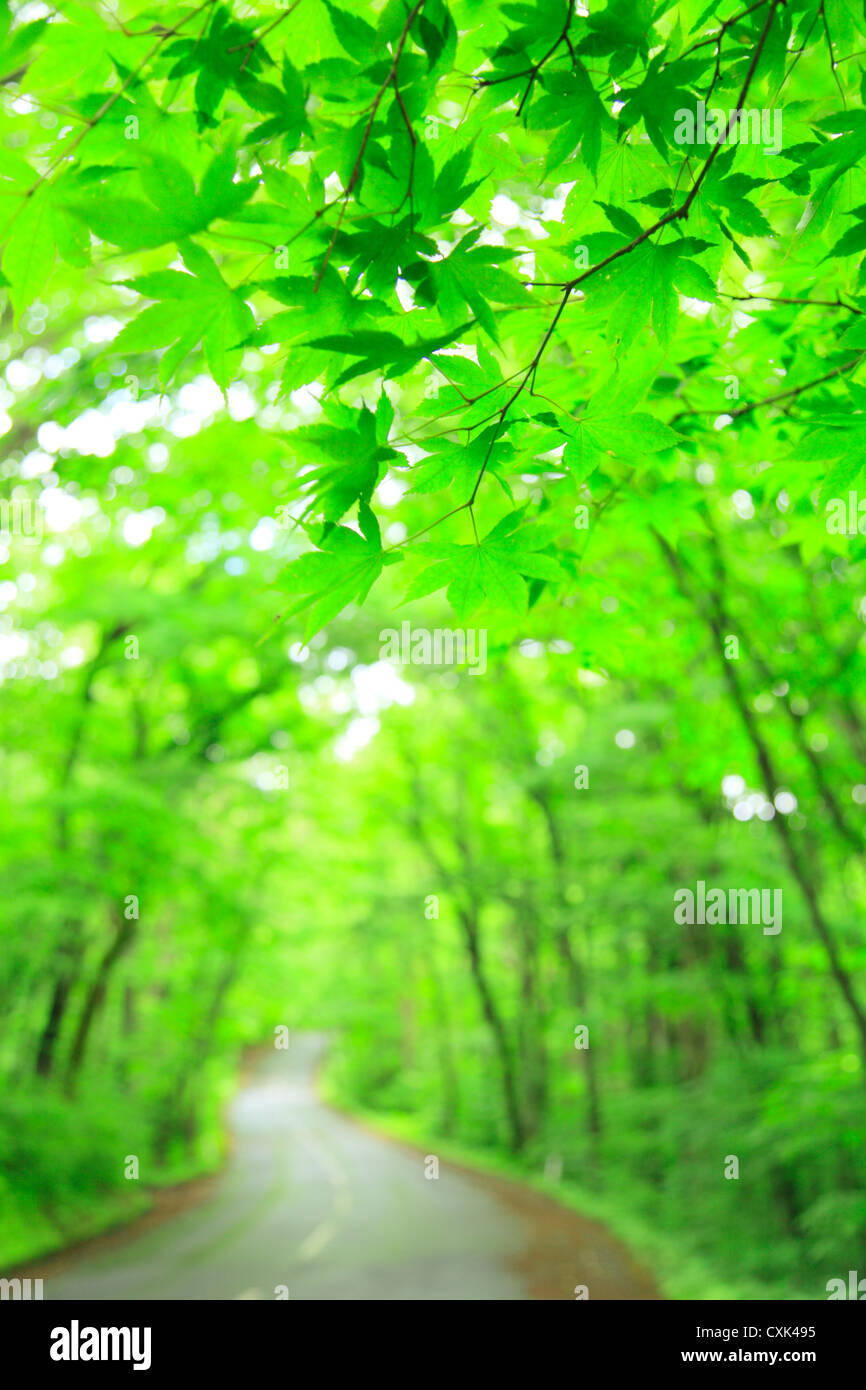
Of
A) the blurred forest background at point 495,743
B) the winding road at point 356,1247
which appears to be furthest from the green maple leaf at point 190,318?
the winding road at point 356,1247

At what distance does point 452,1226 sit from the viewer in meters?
12.1

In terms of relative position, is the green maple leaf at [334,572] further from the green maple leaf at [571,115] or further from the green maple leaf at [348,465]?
the green maple leaf at [571,115]

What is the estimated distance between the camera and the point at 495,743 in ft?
54.2

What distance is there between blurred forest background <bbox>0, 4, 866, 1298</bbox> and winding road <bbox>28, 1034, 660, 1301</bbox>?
0.82 m

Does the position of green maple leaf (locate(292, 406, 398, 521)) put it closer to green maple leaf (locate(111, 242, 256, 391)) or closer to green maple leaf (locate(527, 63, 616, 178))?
green maple leaf (locate(111, 242, 256, 391))

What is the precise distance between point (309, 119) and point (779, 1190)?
11.3 metres

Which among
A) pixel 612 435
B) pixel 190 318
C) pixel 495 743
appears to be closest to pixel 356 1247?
pixel 495 743

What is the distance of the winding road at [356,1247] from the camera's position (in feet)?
27.9

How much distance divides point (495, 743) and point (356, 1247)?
8440 mm

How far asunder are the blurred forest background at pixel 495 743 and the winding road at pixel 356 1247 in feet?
2.69

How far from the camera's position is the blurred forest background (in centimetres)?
155
